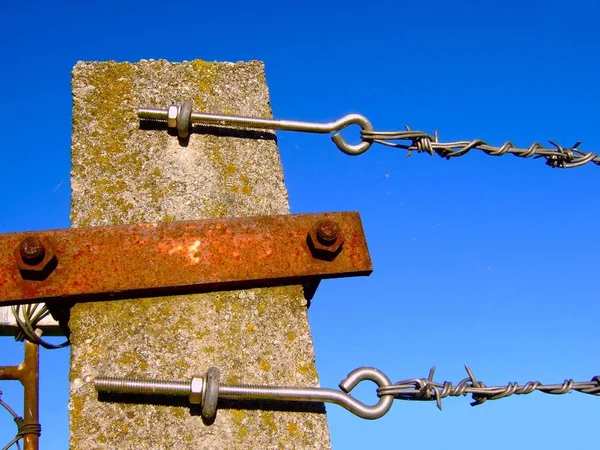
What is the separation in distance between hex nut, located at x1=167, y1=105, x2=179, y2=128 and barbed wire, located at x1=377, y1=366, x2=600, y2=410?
93 cm

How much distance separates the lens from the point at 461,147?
178cm

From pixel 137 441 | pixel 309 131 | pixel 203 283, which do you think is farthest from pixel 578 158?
pixel 137 441

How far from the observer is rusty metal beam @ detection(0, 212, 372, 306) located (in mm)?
1381

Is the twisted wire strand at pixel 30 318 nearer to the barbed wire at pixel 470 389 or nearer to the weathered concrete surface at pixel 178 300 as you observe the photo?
the weathered concrete surface at pixel 178 300

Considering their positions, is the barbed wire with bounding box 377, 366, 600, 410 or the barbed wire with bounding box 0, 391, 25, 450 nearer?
the barbed wire with bounding box 377, 366, 600, 410

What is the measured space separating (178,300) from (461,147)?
0.96 meters

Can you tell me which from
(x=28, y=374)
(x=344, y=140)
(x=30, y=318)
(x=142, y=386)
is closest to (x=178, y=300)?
(x=142, y=386)

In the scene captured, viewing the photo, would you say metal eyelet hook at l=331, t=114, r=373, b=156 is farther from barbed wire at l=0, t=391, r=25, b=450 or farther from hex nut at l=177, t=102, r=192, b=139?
barbed wire at l=0, t=391, r=25, b=450

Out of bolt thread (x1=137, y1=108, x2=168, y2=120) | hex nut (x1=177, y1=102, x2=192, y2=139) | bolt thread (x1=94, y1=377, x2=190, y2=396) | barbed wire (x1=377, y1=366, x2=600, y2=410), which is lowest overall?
barbed wire (x1=377, y1=366, x2=600, y2=410)

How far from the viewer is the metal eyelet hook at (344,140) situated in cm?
173

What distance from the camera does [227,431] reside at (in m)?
1.30

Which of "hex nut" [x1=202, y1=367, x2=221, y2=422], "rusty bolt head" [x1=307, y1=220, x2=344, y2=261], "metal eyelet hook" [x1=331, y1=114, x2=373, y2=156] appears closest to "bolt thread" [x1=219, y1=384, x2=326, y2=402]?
"hex nut" [x1=202, y1=367, x2=221, y2=422]

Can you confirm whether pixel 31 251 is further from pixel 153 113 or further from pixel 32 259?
pixel 153 113

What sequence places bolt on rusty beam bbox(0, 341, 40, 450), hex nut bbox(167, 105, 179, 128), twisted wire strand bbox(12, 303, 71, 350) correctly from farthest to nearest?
bolt on rusty beam bbox(0, 341, 40, 450) < twisted wire strand bbox(12, 303, 71, 350) < hex nut bbox(167, 105, 179, 128)
